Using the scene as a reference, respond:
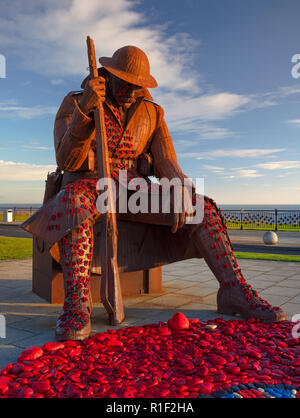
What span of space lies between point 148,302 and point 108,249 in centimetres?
123

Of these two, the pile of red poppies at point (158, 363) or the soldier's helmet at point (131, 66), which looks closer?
the pile of red poppies at point (158, 363)

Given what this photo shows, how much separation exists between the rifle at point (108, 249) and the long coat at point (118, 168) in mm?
127

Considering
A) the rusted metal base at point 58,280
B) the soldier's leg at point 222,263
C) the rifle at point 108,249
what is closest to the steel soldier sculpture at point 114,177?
the soldier's leg at point 222,263

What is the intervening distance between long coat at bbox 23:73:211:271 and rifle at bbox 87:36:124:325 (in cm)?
13

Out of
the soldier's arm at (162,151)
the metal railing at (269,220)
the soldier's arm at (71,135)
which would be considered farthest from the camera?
the metal railing at (269,220)

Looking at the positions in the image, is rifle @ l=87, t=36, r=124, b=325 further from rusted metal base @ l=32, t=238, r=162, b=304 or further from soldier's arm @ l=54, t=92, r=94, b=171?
rusted metal base @ l=32, t=238, r=162, b=304

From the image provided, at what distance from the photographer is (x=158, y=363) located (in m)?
A: 2.18

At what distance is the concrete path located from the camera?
9.44ft

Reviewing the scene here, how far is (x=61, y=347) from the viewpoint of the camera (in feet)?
7.92

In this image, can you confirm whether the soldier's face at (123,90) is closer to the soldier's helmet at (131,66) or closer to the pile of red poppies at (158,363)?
the soldier's helmet at (131,66)

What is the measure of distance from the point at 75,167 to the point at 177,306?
1767 mm

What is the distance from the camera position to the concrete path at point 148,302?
2877mm

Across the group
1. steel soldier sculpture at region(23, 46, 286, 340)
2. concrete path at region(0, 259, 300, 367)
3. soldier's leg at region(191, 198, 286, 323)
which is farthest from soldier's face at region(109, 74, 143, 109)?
concrete path at region(0, 259, 300, 367)

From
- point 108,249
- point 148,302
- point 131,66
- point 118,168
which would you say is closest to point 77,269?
A: point 108,249
